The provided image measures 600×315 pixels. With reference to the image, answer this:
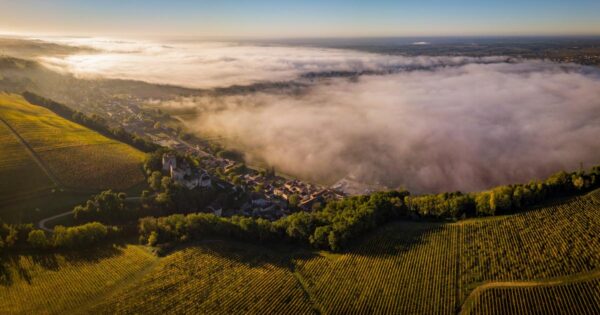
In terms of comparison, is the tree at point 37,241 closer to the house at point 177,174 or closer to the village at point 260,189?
the village at point 260,189

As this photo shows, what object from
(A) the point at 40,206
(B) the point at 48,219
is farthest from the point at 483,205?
(A) the point at 40,206

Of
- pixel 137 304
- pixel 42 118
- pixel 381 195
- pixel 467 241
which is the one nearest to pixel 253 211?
pixel 381 195

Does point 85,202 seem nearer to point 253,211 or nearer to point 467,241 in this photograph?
point 253,211

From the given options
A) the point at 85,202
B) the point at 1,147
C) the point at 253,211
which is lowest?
the point at 253,211

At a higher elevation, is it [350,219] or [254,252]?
[350,219]

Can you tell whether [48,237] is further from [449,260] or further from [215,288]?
[449,260]

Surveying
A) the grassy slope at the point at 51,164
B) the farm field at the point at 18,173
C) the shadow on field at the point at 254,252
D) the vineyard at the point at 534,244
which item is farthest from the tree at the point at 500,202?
the farm field at the point at 18,173

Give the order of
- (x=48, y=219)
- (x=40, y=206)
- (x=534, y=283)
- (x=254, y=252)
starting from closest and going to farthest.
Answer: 1. (x=534, y=283)
2. (x=254, y=252)
3. (x=48, y=219)
4. (x=40, y=206)
